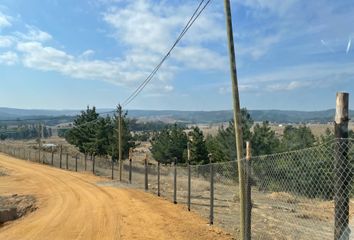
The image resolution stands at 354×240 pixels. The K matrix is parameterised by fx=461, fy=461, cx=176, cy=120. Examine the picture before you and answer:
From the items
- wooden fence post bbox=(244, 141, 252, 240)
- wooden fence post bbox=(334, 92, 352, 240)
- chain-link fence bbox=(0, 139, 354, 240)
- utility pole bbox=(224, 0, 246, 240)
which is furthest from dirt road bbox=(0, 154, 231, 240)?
wooden fence post bbox=(334, 92, 352, 240)

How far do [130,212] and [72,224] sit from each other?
113 inches

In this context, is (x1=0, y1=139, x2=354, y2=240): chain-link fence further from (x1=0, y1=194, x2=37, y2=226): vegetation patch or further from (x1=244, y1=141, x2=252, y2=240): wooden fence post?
(x1=0, y1=194, x2=37, y2=226): vegetation patch

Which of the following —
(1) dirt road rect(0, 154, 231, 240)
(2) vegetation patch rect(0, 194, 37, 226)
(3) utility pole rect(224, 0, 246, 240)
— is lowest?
(2) vegetation patch rect(0, 194, 37, 226)

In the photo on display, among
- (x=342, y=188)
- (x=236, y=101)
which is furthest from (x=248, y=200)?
(x=342, y=188)

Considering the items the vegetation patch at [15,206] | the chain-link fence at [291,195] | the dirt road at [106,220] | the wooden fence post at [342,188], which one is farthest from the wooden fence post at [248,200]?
the vegetation patch at [15,206]

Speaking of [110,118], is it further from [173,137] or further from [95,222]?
[95,222]

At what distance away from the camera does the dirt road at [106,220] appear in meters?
13.1

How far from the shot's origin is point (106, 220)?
15461 mm

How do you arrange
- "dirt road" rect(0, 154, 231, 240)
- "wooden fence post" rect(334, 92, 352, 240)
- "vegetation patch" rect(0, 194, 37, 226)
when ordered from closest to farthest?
"wooden fence post" rect(334, 92, 352, 240) < "dirt road" rect(0, 154, 231, 240) < "vegetation patch" rect(0, 194, 37, 226)

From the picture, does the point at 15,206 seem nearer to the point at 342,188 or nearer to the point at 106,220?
the point at 106,220

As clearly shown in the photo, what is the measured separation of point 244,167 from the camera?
9.98 m

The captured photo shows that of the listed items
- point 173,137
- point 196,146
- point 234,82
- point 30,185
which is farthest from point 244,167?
point 173,137

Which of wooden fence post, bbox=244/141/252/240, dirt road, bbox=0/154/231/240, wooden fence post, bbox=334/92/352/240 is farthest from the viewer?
dirt road, bbox=0/154/231/240

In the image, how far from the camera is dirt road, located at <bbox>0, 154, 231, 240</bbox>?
13109mm
